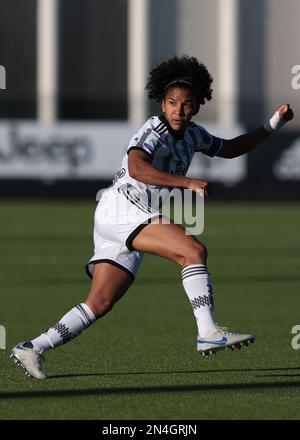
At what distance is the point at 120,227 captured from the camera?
327 inches

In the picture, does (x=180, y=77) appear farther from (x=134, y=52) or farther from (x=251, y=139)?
(x=134, y=52)

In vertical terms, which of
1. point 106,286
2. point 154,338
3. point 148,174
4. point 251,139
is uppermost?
point 251,139

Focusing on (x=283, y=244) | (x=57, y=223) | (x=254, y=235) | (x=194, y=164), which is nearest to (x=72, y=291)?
(x=283, y=244)

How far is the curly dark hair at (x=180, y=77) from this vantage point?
8.45 m

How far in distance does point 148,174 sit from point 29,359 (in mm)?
1417

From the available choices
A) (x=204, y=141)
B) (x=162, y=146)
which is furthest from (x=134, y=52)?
(x=162, y=146)

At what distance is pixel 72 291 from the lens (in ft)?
49.8

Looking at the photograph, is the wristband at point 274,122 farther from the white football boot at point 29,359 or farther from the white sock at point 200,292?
the white football boot at point 29,359

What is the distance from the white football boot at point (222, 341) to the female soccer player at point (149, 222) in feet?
0.37

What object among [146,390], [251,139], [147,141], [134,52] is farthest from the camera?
[134,52]

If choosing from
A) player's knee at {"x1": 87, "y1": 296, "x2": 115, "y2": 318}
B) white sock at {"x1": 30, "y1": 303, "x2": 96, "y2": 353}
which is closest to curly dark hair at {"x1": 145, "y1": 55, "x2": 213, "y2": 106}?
player's knee at {"x1": 87, "y1": 296, "x2": 115, "y2": 318}
